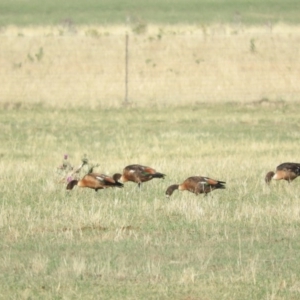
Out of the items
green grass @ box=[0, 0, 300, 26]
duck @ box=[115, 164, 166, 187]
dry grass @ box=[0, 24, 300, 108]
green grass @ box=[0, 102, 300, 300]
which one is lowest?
green grass @ box=[0, 102, 300, 300]

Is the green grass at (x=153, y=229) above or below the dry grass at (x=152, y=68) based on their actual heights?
below

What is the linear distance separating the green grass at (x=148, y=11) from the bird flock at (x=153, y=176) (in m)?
45.3

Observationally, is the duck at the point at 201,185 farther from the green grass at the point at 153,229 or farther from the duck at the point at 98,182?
the duck at the point at 98,182

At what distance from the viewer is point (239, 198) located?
1348 centimetres

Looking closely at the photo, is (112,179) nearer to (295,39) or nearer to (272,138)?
(272,138)

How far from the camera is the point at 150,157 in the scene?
19906 millimetres

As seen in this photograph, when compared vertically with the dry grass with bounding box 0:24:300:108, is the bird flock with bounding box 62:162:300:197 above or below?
below

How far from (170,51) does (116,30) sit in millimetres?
9816

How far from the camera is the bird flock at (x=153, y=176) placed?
12.9 meters

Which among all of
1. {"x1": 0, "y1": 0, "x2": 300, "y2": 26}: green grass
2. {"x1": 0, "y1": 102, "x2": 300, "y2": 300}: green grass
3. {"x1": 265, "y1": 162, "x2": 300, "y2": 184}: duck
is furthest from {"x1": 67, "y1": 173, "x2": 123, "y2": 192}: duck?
{"x1": 0, "y1": 0, "x2": 300, "y2": 26}: green grass

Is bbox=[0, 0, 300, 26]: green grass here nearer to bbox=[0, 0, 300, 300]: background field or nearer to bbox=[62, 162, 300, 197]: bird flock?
bbox=[0, 0, 300, 300]: background field

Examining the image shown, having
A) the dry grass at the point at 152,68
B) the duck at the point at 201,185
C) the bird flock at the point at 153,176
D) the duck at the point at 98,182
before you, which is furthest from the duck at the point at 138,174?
the dry grass at the point at 152,68

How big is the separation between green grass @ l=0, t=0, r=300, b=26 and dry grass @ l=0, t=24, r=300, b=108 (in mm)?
16003

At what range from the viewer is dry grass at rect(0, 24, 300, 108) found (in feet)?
124
